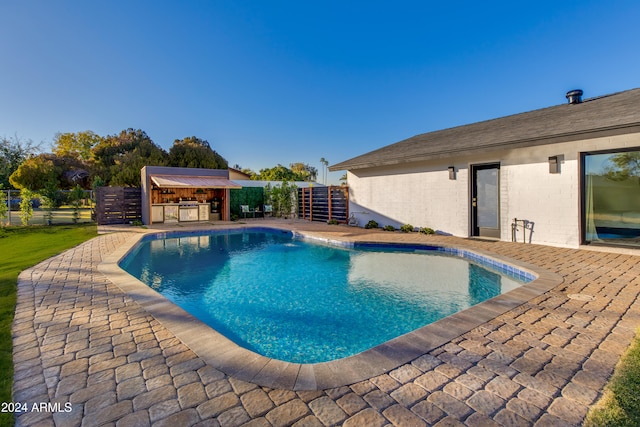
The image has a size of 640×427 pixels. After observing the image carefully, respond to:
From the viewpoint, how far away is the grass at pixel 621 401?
258 cm

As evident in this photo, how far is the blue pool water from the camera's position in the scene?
5.73 m

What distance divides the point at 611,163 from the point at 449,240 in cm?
606

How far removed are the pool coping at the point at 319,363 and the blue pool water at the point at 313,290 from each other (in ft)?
3.68

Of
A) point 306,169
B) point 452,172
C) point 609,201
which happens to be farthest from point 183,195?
point 306,169

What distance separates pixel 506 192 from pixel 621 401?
11.6m

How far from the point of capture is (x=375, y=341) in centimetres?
545

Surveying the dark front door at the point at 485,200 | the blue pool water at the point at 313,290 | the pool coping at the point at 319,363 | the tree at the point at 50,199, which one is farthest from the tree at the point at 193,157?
the pool coping at the point at 319,363

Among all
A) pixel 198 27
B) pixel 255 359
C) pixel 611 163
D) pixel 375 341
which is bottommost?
pixel 375 341

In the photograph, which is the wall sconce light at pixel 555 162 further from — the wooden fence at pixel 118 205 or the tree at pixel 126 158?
the tree at pixel 126 158

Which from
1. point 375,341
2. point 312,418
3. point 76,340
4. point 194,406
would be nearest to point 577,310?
point 375,341

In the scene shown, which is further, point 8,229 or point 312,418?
point 8,229

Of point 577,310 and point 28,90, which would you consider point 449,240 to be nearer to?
point 577,310

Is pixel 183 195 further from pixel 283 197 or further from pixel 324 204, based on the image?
pixel 324 204

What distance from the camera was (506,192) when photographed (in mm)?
12875
